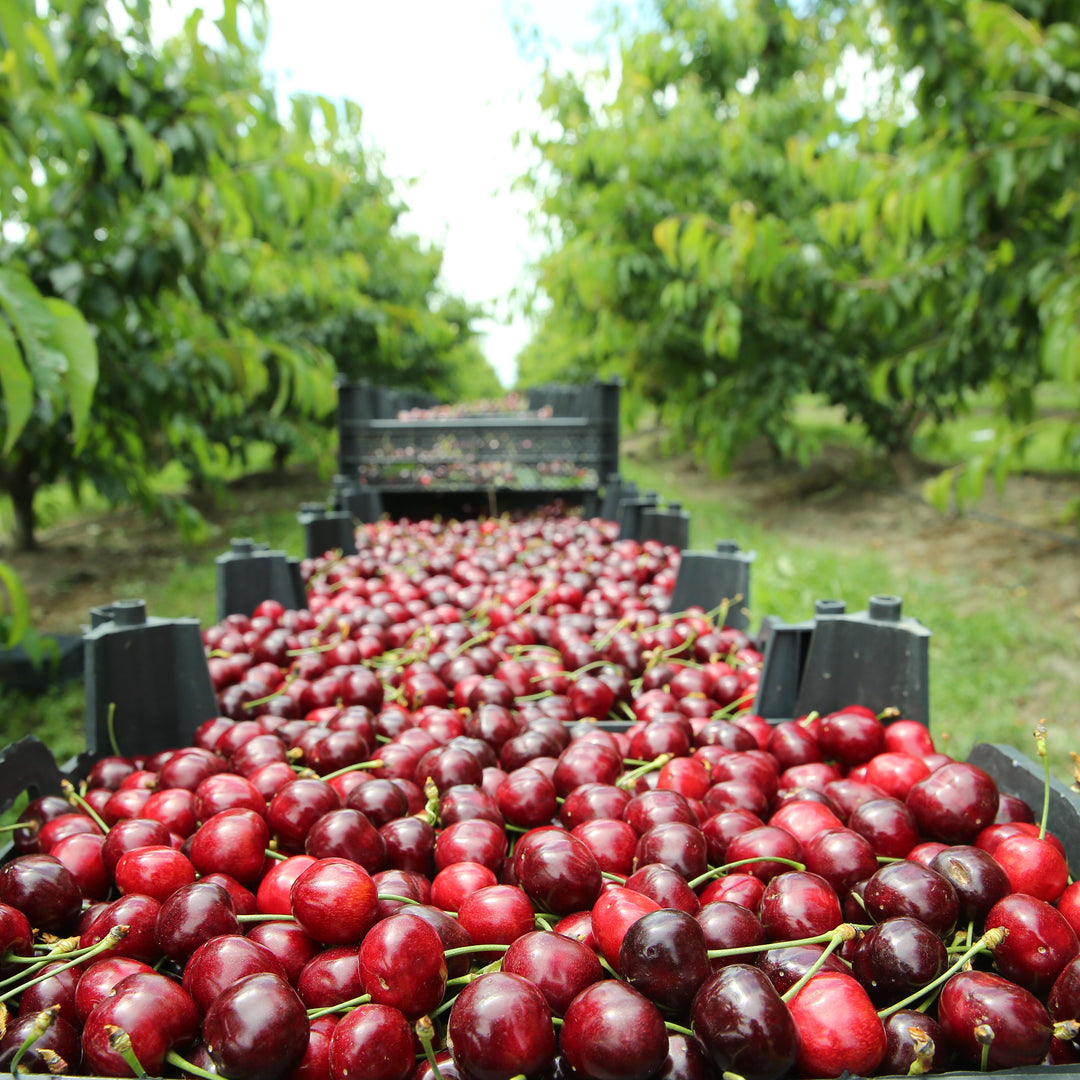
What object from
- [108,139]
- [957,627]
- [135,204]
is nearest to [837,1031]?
[108,139]

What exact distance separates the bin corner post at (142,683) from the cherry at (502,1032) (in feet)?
3.75

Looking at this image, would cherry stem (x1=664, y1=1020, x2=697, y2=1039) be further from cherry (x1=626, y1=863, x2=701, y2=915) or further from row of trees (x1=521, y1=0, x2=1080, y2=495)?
row of trees (x1=521, y1=0, x2=1080, y2=495)

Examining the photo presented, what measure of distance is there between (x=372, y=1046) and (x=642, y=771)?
2.46ft

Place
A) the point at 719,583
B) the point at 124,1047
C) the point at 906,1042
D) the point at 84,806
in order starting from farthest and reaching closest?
1. the point at 719,583
2. the point at 84,806
3. the point at 906,1042
4. the point at 124,1047

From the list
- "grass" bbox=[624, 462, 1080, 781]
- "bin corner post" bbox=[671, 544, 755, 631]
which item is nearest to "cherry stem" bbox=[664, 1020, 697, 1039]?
"bin corner post" bbox=[671, 544, 755, 631]

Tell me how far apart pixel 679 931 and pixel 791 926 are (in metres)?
0.22

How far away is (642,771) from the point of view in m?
1.47

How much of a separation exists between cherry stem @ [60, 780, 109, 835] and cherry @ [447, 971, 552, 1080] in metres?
0.81

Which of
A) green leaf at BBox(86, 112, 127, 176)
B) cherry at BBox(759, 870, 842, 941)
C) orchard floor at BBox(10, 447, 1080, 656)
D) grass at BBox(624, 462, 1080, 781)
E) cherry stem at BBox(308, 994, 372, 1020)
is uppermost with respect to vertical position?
green leaf at BBox(86, 112, 127, 176)

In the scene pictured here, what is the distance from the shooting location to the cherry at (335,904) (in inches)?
38.3

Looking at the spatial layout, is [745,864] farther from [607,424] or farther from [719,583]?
[607,424]

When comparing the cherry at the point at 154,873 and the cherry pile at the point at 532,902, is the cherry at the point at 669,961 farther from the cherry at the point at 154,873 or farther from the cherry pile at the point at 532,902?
the cherry at the point at 154,873

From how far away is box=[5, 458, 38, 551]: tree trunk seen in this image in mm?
5859

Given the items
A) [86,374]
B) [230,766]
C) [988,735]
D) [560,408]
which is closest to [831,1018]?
[230,766]
